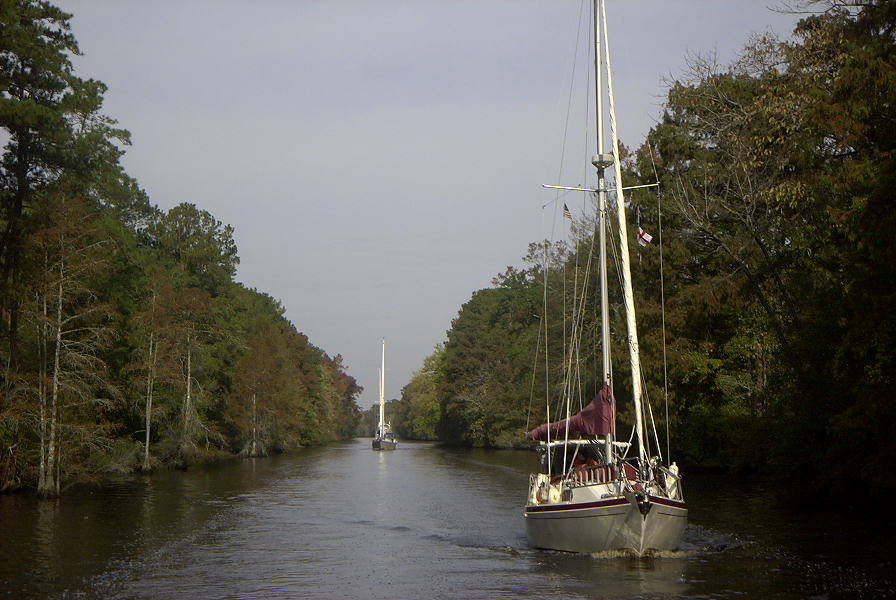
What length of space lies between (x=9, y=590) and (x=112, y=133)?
135 ft

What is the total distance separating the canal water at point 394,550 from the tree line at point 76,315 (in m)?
3.18

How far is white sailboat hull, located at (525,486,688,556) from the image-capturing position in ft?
70.2

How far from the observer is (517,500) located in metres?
40.8

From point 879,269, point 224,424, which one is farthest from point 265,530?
point 224,424

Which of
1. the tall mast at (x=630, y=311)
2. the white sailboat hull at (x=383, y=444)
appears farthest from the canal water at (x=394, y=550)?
the white sailboat hull at (x=383, y=444)

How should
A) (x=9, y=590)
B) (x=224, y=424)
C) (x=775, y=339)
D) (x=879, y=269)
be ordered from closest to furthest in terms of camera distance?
(x=9, y=590) < (x=879, y=269) < (x=775, y=339) < (x=224, y=424)

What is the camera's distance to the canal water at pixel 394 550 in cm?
1933

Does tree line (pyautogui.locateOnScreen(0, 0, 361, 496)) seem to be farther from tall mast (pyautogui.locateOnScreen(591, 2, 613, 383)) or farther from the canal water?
tall mast (pyautogui.locateOnScreen(591, 2, 613, 383))

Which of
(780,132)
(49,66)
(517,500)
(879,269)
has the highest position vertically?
(49,66)

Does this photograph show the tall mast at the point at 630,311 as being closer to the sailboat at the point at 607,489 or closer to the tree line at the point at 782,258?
the sailboat at the point at 607,489

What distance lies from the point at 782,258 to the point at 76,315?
28.9 meters

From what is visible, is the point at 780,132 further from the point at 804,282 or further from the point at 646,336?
the point at 646,336

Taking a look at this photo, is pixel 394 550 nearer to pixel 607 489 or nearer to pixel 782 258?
pixel 607 489

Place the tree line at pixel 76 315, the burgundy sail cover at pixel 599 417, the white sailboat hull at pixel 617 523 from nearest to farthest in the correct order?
the white sailboat hull at pixel 617 523 → the burgundy sail cover at pixel 599 417 → the tree line at pixel 76 315
